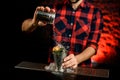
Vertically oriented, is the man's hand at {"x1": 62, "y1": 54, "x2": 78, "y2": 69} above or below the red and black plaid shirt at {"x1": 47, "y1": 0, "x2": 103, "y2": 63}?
below

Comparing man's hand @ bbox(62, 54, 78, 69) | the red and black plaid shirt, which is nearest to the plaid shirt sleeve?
the red and black plaid shirt

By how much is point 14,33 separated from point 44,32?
1.17ft

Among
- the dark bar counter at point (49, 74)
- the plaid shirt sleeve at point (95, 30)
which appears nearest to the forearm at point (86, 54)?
the plaid shirt sleeve at point (95, 30)

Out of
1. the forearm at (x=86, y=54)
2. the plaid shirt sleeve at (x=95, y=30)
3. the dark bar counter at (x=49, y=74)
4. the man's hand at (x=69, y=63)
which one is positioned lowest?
the dark bar counter at (x=49, y=74)

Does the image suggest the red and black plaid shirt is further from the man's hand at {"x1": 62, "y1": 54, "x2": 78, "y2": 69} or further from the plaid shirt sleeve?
the man's hand at {"x1": 62, "y1": 54, "x2": 78, "y2": 69}

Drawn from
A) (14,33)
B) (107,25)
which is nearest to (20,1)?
(14,33)

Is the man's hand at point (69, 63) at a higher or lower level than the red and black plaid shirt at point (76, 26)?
lower

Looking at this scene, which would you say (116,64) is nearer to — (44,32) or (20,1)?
(44,32)

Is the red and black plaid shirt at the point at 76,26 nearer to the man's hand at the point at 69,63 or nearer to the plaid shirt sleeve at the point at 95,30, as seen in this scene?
the plaid shirt sleeve at the point at 95,30

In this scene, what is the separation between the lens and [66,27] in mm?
2135

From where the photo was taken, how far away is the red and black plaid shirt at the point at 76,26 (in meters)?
2.11

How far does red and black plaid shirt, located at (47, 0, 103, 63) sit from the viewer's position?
2.11 meters

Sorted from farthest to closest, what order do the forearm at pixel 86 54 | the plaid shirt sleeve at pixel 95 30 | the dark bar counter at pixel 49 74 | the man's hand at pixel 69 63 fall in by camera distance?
the plaid shirt sleeve at pixel 95 30, the forearm at pixel 86 54, the man's hand at pixel 69 63, the dark bar counter at pixel 49 74

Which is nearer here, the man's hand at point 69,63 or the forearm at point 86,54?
the man's hand at point 69,63
